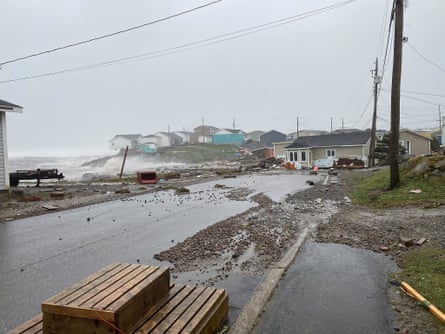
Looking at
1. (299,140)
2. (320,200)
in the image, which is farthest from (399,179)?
(299,140)

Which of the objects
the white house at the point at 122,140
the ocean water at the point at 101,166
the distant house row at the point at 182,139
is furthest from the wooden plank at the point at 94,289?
the white house at the point at 122,140

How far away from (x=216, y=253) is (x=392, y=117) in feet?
37.6

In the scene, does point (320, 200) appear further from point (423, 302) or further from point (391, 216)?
point (423, 302)

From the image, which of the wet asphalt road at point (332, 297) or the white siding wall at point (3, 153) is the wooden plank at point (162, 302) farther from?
the white siding wall at point (3, 153)

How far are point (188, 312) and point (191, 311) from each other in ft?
0.15

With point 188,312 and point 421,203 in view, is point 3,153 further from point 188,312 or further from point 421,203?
point 421,203

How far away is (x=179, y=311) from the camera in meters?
3.88

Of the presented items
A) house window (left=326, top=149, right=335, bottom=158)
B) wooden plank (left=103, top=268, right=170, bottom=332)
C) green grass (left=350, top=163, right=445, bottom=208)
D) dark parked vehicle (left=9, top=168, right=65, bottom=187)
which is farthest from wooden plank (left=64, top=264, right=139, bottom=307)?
house window (left=326, top=149, right=335, bottom=158)

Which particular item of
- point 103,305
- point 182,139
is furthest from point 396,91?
point 182,139

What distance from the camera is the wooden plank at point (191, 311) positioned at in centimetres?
350

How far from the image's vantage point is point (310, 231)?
8836mm

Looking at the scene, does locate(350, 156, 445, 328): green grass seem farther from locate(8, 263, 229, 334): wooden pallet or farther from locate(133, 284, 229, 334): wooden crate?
locate(8, 263, 229, 334): wooden pallet

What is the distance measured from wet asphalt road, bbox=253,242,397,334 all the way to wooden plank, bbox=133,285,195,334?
3.11ft

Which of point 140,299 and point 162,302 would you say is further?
point 162,302
